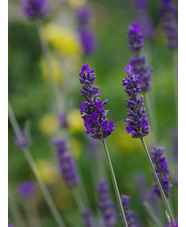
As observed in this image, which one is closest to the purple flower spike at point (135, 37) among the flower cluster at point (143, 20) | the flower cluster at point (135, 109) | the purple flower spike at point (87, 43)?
the flower cluster at point (135, 109)

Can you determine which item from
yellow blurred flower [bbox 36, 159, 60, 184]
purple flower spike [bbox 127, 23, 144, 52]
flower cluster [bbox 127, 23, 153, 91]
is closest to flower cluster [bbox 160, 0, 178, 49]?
flower cluster [bbox 127, 23, 153, 91]

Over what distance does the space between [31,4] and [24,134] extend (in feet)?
2.54

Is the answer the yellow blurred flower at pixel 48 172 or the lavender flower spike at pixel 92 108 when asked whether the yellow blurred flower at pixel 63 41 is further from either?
the lavender flower spike at pixel 92 108

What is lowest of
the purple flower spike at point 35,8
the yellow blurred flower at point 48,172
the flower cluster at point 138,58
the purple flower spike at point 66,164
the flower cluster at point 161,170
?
the flower cluster at point 161,170

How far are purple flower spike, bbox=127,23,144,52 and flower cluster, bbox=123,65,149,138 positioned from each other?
1.17 feet

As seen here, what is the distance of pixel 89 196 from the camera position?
10.4 feet

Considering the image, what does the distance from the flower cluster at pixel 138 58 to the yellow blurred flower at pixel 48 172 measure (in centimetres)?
195

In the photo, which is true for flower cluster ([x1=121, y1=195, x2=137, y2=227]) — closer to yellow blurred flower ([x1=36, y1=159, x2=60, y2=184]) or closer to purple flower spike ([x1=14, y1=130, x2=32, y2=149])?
purple flower spike ([x1=14, y1=130, x2=32, y2=149])

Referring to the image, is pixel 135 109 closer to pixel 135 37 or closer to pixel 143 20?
pixel 135 37

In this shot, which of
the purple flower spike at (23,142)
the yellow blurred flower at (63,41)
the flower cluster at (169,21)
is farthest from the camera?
the yellow blurred flower at (63,41)

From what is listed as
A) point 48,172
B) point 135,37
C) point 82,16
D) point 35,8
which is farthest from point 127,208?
point 82,16

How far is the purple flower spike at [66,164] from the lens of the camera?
1.67m

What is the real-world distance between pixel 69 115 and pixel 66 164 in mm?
1377

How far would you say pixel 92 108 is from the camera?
35.8 inches
